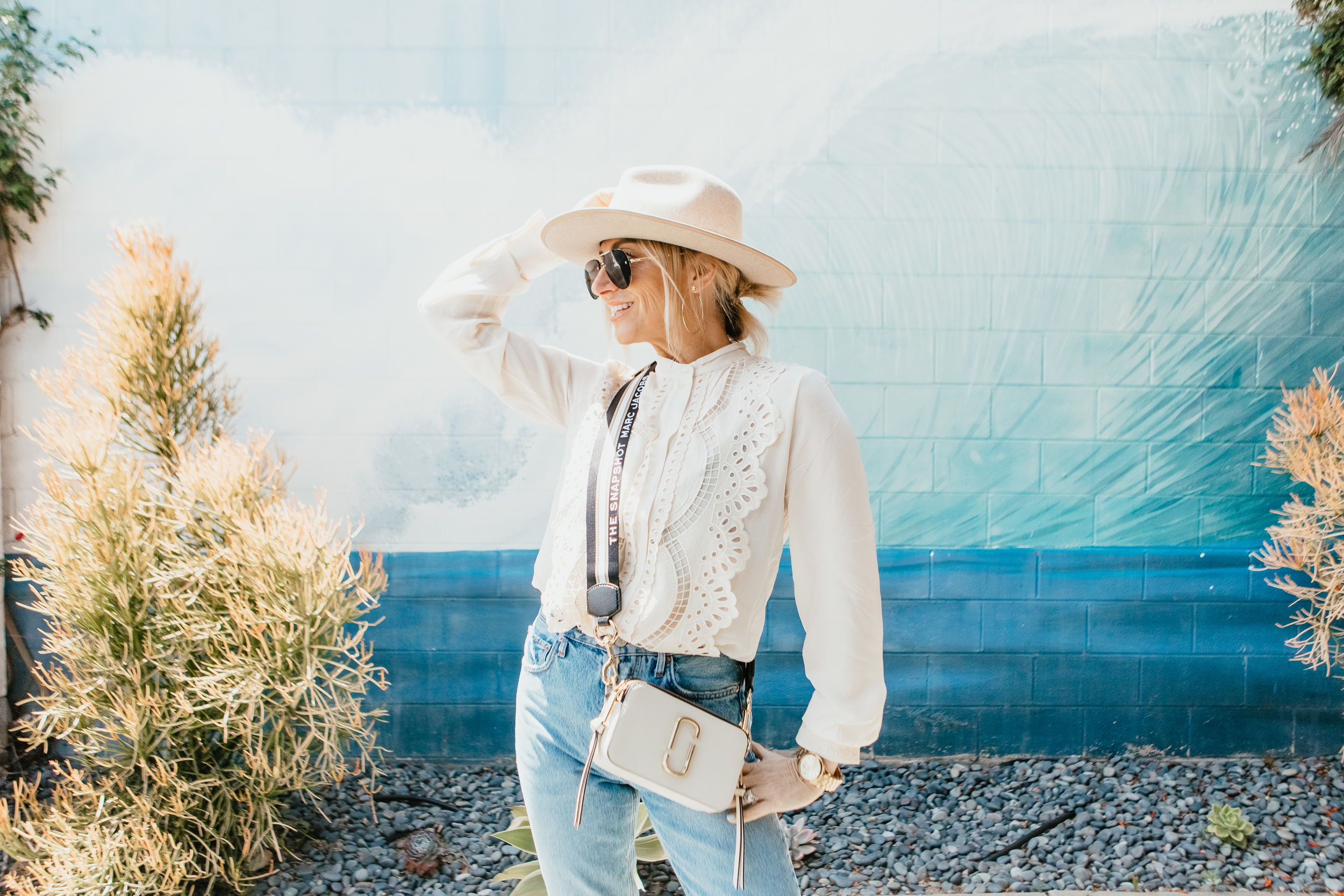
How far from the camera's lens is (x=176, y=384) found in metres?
2.53

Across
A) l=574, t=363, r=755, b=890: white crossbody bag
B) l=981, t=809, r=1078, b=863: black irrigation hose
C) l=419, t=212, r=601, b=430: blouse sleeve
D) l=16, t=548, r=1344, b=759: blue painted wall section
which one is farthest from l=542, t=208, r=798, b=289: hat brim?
l=981, t=809, r=1078, b=863: black irrigation hose

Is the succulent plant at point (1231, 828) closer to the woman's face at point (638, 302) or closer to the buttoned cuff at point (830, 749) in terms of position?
the buttoned cuff at point (830, 749)

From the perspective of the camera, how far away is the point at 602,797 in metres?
1.34

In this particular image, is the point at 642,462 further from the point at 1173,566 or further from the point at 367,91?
the point at 1173,566

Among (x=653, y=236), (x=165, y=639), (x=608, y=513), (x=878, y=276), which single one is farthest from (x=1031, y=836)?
(x=165, y=639)

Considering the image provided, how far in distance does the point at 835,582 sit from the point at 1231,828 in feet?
7.66

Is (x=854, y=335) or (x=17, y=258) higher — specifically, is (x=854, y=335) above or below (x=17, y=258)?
below

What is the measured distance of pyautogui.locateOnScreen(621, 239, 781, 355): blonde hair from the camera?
1.40m

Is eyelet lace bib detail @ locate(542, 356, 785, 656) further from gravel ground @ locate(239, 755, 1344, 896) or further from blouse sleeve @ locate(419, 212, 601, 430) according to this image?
gravel ground @ locate(239, 755, 1344, 896)

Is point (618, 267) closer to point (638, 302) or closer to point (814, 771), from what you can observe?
point (638, 302)

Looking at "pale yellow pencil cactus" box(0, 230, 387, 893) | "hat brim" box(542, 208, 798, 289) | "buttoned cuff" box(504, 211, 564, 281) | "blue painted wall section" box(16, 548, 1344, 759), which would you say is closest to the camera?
"hat brim" box(542, 208, 798, 289)

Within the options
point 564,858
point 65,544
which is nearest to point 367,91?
point 65,544

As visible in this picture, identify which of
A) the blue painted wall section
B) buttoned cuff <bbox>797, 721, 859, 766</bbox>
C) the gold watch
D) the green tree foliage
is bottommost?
the blue painted wall section

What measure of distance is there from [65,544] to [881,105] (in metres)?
2.99
